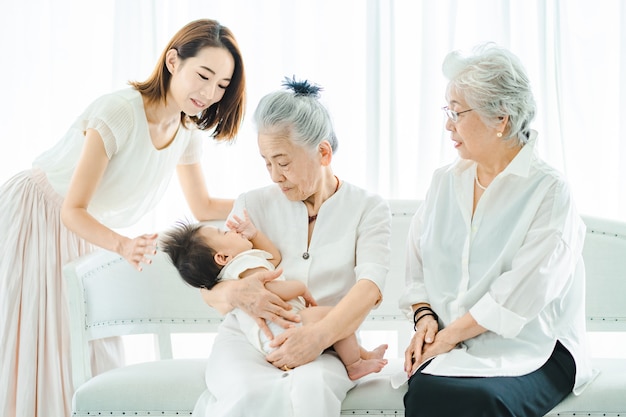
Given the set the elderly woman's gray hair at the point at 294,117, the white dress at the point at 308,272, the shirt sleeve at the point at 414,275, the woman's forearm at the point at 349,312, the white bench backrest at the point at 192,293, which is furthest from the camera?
the white bench backrest at the point at 192,293

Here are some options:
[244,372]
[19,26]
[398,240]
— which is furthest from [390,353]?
[19,26]

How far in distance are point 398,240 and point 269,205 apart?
2.12 ft

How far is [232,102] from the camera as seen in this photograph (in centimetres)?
265

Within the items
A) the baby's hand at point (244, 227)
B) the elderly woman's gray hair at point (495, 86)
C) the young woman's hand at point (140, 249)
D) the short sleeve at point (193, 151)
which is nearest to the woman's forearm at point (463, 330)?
the elderly woman's gray hair at point (495, 86)

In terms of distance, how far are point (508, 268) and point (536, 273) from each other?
0.41ft

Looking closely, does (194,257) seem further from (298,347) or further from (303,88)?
(303,88)

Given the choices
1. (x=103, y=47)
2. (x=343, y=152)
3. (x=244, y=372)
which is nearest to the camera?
(x=244, y=372)

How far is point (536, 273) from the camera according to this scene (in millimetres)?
1950

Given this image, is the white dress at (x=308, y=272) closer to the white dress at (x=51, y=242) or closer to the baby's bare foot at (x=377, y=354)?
the baby's bare foot at (x=377, y=354)

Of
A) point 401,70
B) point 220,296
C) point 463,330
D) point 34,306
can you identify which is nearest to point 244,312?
point 220,296

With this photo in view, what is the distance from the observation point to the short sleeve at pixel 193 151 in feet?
9.11

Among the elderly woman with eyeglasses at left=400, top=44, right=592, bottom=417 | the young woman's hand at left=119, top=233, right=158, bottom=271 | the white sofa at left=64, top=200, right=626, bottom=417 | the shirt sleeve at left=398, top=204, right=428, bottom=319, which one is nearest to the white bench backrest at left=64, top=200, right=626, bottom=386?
the white sofa at left=64, top=200, right=626, bottom=417

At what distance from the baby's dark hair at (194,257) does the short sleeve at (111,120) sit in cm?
47

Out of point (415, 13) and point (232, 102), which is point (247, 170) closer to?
point (232, 102)
